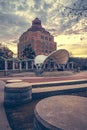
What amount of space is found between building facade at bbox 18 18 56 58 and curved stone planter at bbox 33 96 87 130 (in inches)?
2469

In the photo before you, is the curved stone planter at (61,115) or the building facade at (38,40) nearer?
the curved stone planter at (61,115)

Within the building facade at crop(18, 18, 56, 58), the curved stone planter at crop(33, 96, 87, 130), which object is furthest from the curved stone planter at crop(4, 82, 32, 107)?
the building facade at crop(18, 18, 56, 58)

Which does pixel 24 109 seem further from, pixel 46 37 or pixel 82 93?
pixel 46 37

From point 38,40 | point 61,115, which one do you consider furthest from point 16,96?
point 38,40

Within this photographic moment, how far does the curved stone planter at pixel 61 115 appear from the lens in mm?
4461

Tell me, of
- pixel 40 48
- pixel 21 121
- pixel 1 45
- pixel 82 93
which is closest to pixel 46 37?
pixel 40 48

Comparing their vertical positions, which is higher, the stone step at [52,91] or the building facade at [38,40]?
the building facade at [38,40]

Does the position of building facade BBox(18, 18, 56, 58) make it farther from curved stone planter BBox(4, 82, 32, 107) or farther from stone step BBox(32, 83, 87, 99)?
curved stone planter BBox(4, 82, 32, 107)

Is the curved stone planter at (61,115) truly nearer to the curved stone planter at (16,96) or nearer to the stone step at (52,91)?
the curved stone planter at (16,96)

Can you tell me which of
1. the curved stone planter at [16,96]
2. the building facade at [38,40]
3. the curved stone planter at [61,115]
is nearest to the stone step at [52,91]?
the curved stone planter at [16,96]

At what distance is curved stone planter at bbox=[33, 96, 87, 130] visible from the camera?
4.46 metres

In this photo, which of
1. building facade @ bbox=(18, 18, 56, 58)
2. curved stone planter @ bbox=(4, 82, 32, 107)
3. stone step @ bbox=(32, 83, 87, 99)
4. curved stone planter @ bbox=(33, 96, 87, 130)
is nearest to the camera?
curved stone planter @ bbox=(33, 96, 87, 130)

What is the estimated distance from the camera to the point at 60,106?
5.99m

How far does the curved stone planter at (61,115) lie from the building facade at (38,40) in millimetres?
62708
